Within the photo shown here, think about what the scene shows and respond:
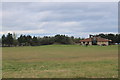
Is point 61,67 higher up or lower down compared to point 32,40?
lower down

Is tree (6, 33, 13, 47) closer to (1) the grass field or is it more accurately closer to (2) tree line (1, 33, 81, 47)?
(2) tree line (1, 33, 81, 47)

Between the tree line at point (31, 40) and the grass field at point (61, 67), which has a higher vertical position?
the tree line at point (31, 40)

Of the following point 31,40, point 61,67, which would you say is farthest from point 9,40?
point 61,67

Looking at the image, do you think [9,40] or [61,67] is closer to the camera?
[61,67]

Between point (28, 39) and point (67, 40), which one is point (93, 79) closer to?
point (67, 40)

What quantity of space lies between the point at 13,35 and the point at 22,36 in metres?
4.95

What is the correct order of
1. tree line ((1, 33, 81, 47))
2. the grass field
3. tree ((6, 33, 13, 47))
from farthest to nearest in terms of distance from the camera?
tree ((6, 33, 13, 47)), tree line ((1, 33, 81, 47)), the grass field

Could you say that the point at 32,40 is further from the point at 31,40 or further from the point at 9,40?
the point at 9,40

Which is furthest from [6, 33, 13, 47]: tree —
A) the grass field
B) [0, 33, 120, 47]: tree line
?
the grass field

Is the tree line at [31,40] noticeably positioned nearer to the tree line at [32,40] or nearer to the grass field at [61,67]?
the tree line at [32,40]

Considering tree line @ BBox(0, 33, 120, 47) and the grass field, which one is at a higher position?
tree line @ BBox(0, 33, 120, 47)

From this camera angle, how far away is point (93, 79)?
6.04 meters

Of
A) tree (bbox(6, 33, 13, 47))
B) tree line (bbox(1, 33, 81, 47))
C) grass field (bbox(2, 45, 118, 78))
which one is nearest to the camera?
grass field (bbox(2, 45, 118, 78))

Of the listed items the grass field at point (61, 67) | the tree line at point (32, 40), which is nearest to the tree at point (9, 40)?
the tree line at point (32, 40)
